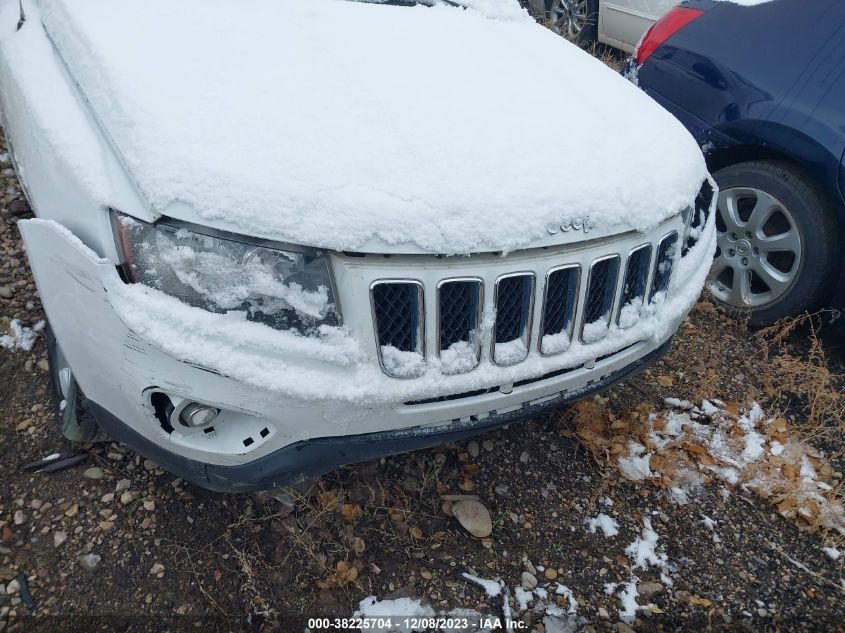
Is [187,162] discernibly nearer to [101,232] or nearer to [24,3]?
[101,232]

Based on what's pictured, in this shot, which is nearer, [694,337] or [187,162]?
[187,162]

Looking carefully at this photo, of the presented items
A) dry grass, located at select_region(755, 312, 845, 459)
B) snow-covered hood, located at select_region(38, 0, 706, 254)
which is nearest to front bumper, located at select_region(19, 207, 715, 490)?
snow-covered hood, located at select_region(38, 0, 706, 254)

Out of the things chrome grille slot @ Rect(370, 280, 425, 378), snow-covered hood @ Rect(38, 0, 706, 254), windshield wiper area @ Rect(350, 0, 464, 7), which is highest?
windshield wiper area @ Rect(350, 0, 464, 7)

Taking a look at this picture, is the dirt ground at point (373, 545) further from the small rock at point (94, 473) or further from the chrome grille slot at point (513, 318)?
the chrome grille slot at point (513, 318)

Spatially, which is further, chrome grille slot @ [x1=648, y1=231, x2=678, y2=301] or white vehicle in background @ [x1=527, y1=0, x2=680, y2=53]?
white vehicle in background @ [x1=527, y1=0, x2=680, y2=53]

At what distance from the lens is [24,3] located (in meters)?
2.62

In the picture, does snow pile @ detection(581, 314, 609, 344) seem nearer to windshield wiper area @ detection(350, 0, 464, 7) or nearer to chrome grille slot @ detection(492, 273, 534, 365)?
chrome grille slot @ detection(492, 273, 534, 365)

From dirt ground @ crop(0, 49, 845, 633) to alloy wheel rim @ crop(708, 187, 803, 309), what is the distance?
117cm

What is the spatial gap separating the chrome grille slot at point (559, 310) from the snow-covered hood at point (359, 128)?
159 millimetres

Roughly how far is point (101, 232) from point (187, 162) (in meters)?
0.28

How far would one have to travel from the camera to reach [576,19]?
6.02 meters

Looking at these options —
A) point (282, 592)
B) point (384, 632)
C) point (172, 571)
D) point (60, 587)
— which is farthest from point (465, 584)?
point (60, 587)

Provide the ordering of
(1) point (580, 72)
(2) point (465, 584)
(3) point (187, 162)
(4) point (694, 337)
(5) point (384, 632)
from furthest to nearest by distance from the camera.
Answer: (4) point (694, 337) < (1) point (580, 72) < (2) point (465, 584) < (5) point (384, 632) < (3) point (187, 162)

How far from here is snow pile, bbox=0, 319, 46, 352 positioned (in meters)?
2.53
